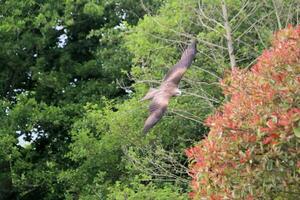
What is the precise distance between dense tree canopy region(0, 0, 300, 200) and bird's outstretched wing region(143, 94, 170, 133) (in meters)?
2.38

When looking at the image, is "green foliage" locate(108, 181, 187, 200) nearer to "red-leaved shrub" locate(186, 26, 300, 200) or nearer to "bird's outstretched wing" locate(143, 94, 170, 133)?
"bird's outstretched wing" locate(143, 94, 170, 133)

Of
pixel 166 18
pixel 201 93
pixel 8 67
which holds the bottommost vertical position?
pixel 201 93

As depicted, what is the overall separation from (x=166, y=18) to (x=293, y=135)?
6671 millimetres

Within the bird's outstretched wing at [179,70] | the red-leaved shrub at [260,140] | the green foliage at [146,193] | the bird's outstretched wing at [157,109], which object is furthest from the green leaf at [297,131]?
the green foliage at [146,193]

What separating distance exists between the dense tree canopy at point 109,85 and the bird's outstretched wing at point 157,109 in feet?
7.82

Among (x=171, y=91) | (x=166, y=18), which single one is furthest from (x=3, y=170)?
(x=171, y=91)

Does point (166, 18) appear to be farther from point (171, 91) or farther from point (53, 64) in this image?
point (53, 64)

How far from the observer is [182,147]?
1205cm

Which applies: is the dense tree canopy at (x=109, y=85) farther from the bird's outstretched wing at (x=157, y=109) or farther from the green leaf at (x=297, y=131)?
the green leaf at (x=297, y=131)

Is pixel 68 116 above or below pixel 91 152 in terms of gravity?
above

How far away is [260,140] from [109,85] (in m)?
9.95

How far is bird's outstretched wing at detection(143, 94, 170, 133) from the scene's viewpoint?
7.37 m

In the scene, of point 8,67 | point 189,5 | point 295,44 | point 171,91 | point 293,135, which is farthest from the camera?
point 8,67

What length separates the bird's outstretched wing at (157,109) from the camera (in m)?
7.37
